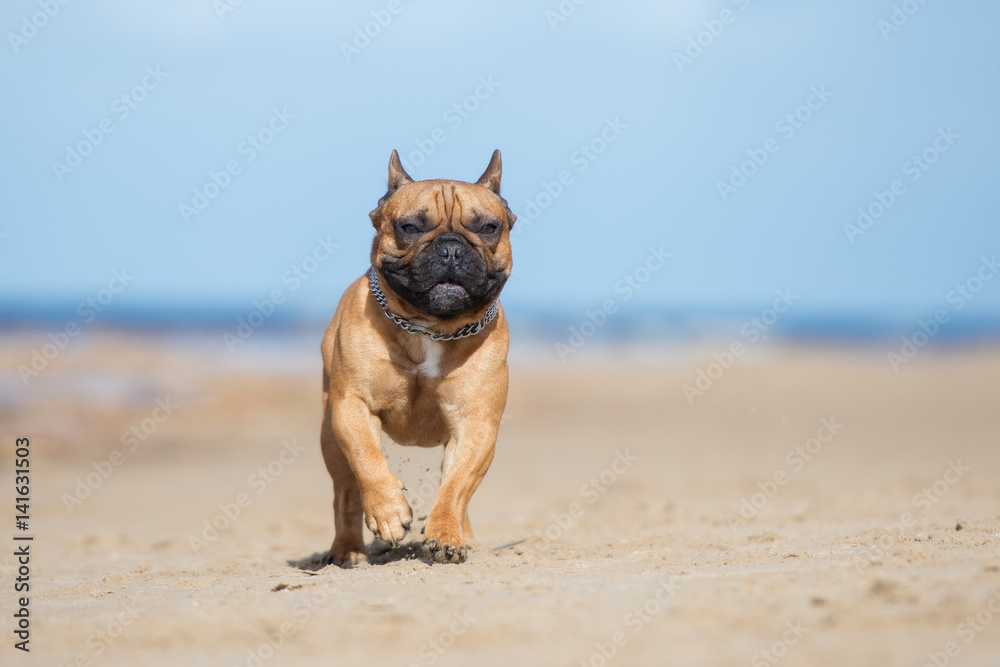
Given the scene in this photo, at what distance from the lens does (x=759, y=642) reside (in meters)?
3.20

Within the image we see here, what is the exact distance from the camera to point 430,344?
18.9ft

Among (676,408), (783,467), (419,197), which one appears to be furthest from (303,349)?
(419,197)

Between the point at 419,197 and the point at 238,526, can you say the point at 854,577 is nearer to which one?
the point at 419,197

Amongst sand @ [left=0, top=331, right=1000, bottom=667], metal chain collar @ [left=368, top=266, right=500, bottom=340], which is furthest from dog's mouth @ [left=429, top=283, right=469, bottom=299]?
sand @ [left=0, top=331, right=1000, bottom=667]

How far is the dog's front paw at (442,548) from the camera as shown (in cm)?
521

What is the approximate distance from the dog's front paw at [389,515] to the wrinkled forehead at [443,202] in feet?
5.21

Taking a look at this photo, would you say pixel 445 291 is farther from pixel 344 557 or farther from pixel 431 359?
pixel 344 557

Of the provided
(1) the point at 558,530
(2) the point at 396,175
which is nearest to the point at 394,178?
(2) the point at 396,175

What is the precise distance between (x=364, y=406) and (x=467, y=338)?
2.27 feet

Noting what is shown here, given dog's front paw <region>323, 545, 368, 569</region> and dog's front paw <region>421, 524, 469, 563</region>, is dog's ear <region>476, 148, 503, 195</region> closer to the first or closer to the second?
dog's front paw <region>421, 524, 469, 563</region>

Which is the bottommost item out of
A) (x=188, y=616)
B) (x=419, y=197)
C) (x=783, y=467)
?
(x=783, y=467)

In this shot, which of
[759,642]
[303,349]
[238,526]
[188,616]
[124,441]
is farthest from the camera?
[303,349]

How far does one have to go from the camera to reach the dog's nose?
5.53m

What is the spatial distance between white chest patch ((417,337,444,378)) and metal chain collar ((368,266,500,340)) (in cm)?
3
